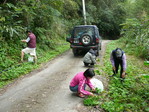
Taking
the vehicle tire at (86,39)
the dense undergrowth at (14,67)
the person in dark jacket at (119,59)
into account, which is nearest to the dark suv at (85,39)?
the vehicle tire at (86,39)

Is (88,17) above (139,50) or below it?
above

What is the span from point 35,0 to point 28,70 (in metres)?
5.22

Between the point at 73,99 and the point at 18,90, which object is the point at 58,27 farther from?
the point at 73,99

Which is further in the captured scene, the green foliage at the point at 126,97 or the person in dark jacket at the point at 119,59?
the person in dark jacket at the point at 119,59

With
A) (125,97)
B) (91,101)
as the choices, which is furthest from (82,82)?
(125,97)

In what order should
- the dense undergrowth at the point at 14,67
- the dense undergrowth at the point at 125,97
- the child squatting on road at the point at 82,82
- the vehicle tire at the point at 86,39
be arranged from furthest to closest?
the vehicle tire at the point at 86,39 → the dense undergrowth at the point at 14,67 → the child squatting on road at the point at 82,82 → the dense undergrowth at the point at 125,97

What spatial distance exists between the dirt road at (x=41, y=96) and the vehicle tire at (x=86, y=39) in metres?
3.26

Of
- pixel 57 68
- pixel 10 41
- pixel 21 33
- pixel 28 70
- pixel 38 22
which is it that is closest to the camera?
pixel 28 70

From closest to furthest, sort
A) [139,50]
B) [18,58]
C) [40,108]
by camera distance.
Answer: [40,108] < [18,58] < [139,50]

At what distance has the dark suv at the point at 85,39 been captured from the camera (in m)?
9.58

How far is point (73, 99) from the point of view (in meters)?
4.43

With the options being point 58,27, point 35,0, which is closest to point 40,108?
point 35,0

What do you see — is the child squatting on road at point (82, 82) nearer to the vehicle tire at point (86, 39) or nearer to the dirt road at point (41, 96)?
the dirt road at point (41, 96)

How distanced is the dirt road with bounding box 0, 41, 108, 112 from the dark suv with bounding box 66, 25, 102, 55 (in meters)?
3.32
